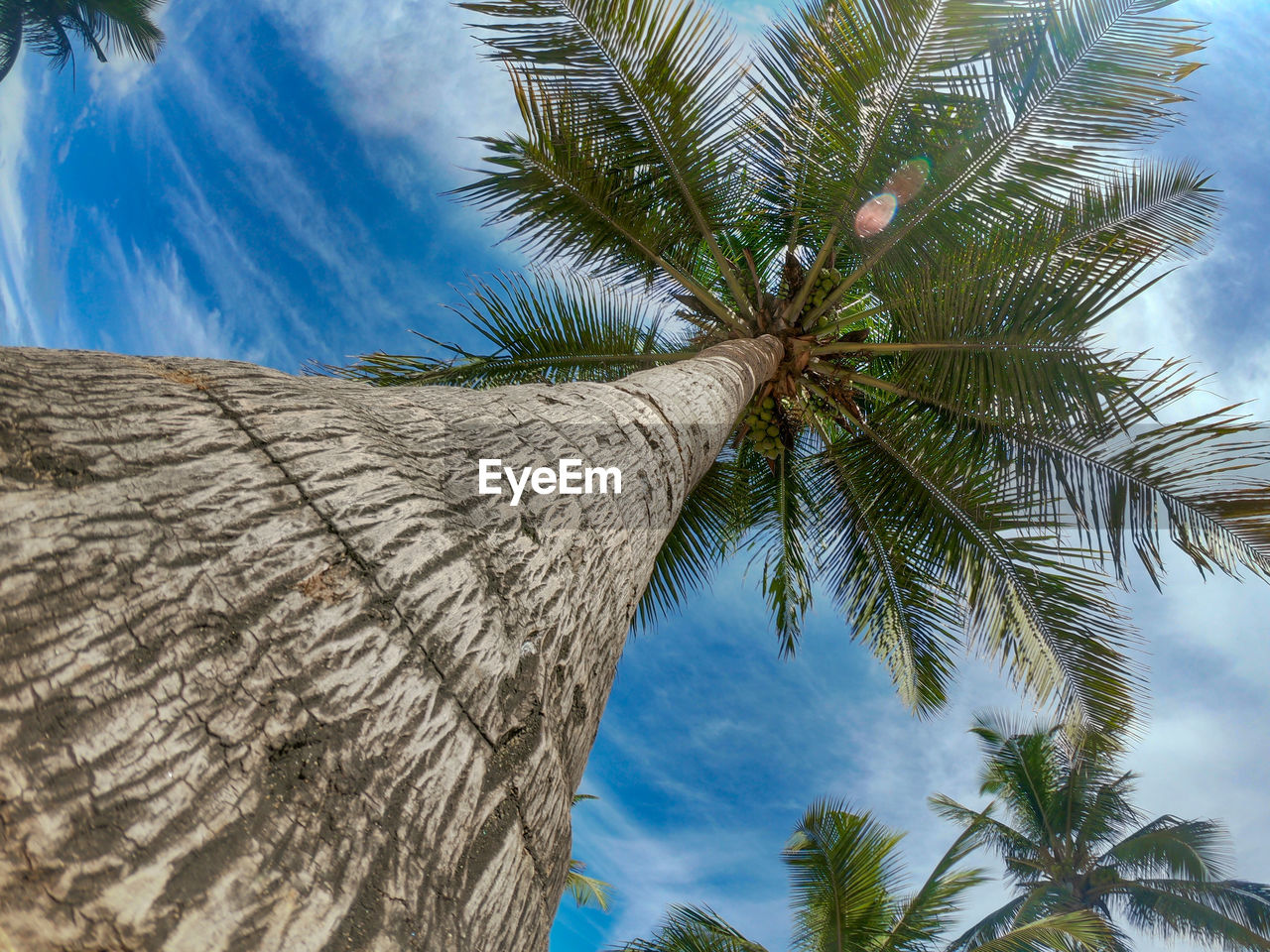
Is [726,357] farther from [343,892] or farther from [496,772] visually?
[343,892]

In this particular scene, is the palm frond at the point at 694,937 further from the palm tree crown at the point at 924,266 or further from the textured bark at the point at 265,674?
the textured bark at the point at 265,674

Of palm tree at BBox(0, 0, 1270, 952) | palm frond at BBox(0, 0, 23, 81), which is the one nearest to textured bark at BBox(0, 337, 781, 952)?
palm tree at BBox(0, 0, 1270, 952)

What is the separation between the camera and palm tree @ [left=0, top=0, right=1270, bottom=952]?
57cm

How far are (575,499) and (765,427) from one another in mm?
4339

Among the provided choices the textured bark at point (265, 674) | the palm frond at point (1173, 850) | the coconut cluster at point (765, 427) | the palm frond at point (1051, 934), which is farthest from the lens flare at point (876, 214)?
the palm frond at point (1173, 850)

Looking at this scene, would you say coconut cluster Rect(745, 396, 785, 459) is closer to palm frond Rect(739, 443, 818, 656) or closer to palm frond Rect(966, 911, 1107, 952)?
palm frond Rect(739, 443, 818, 656)

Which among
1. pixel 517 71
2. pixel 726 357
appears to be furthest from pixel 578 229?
pixel 726 357

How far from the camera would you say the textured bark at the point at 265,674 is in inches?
20.3

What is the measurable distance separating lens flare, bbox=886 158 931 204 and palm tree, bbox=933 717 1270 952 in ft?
31.3

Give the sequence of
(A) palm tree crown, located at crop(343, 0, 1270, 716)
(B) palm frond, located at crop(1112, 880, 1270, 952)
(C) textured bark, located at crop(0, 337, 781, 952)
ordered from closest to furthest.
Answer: (C) textured bark, located at crop(0, 337, 781, 952) < (A) palm tree crown, located at crop(343, 0, 1270, 716) < (B) palm frond, located at crop(1112, 880, 1270, 952)

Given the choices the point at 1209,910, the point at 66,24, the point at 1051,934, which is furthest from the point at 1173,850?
the point at 66,24

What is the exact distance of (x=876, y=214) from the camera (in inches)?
187

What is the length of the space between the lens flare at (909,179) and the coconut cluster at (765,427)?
1.66m

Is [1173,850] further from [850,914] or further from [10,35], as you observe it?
[10,35]
